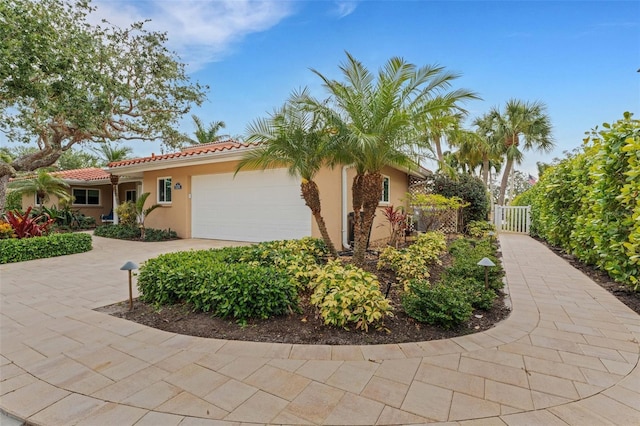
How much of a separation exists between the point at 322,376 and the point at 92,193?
21191 mm

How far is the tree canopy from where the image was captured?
8391 mm

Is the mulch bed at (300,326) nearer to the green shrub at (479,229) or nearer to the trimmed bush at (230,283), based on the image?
the trimmed bush at (230,283)

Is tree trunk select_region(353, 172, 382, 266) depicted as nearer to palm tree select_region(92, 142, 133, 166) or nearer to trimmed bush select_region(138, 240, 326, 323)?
trimmed bush select_region(138, 240, 326, 323)

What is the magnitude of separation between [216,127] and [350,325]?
2024 centimetres

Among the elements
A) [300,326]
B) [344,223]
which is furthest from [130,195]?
[300,326]

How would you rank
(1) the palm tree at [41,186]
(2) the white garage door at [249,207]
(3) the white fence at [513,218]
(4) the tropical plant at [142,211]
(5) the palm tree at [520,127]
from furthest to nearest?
(5) the palm tree at [520,127]
(1) the palm tree at [41,186]
(3) the white fence at [513,218]
(4) the tropical plant at [142,211]
(2) the white garage door at [249,207]

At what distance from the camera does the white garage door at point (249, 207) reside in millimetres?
9081

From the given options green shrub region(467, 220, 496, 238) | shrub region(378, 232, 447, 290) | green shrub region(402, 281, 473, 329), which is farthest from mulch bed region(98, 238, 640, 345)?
green shrub region(467, 220, 496, 238)

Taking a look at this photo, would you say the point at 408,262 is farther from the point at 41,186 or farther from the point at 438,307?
the point at 41,186

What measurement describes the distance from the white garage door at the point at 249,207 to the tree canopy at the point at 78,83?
15.1 ft

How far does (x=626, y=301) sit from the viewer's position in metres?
4.46

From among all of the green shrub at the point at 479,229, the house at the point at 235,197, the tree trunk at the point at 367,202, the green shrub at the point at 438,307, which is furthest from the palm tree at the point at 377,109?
the green shrub at the point at 479,229

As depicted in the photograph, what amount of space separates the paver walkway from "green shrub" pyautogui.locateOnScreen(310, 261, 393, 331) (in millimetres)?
394

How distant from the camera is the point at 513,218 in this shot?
1420 cm
